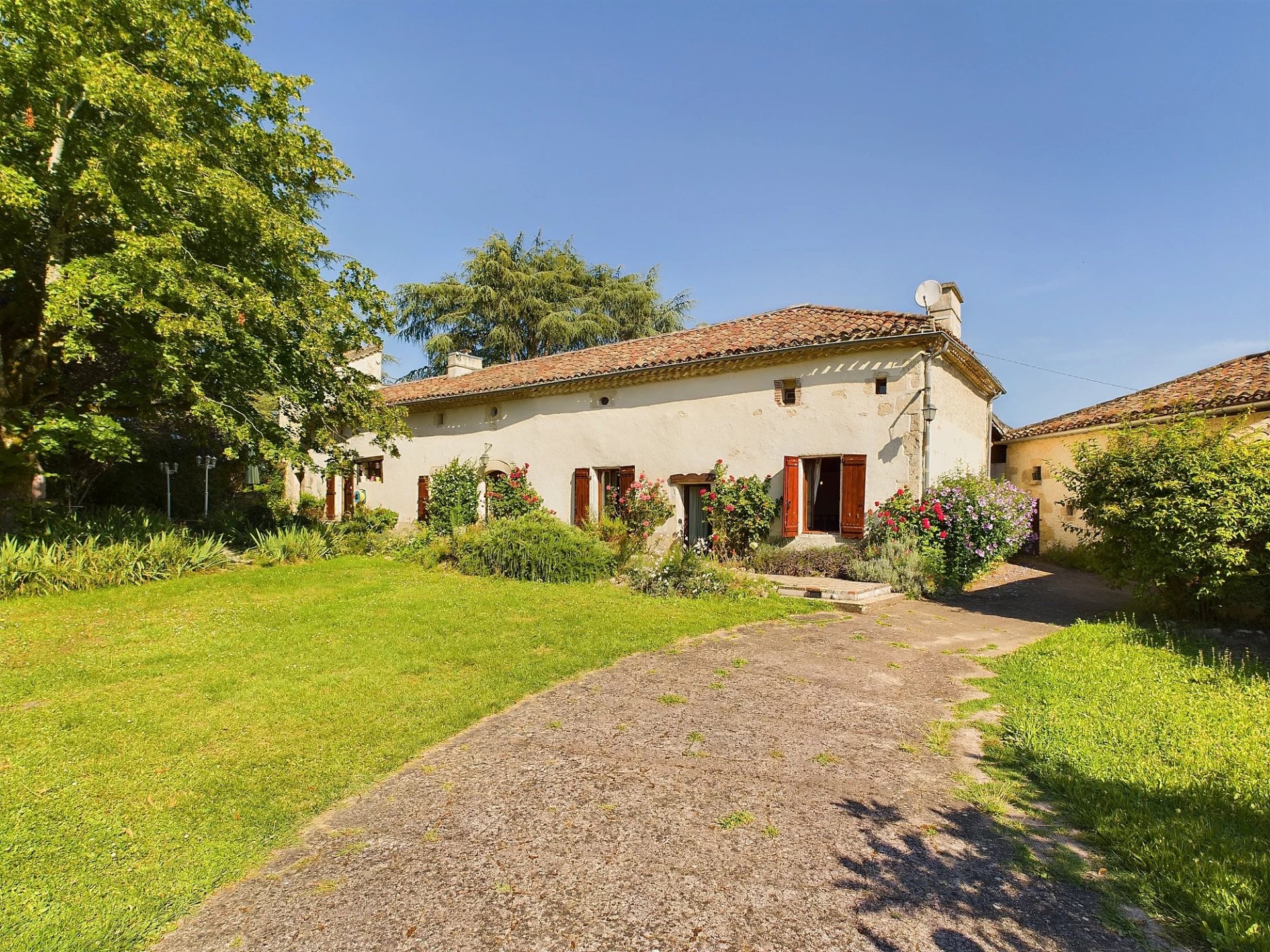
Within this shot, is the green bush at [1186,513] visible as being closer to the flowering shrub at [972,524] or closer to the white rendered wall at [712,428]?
the flowering shrub at [972,524]

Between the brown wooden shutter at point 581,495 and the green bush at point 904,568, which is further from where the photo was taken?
the brown wooden shutter at point 581,495

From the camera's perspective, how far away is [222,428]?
9.54 metres

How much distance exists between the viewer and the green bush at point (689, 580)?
962 centimetres

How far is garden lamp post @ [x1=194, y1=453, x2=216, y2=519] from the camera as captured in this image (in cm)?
1585

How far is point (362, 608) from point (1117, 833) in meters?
8.15

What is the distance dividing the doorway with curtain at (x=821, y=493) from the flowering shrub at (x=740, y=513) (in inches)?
28.3

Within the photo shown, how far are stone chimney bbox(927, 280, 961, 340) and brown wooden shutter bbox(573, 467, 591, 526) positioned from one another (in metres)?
8.32

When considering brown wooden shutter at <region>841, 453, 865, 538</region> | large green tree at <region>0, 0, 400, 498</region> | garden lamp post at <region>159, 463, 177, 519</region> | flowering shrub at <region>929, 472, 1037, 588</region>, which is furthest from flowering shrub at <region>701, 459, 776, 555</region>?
garden lamp post at <region>159, 463, 177, 519</region>

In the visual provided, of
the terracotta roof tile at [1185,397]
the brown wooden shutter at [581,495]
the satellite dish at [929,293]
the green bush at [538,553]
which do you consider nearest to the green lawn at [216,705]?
the green bush at [538,553]

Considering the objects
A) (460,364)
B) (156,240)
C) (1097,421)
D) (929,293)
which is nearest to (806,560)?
(929,293)

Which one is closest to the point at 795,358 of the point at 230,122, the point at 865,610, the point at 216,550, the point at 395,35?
the point at 865,610

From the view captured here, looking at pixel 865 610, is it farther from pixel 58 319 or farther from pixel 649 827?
pixel 58 319

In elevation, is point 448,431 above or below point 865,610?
above

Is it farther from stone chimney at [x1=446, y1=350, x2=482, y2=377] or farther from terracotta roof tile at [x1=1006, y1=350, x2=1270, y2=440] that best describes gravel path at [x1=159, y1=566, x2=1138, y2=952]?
stone chimney at [x1=446, y1=350, x2=482, y2=377]
